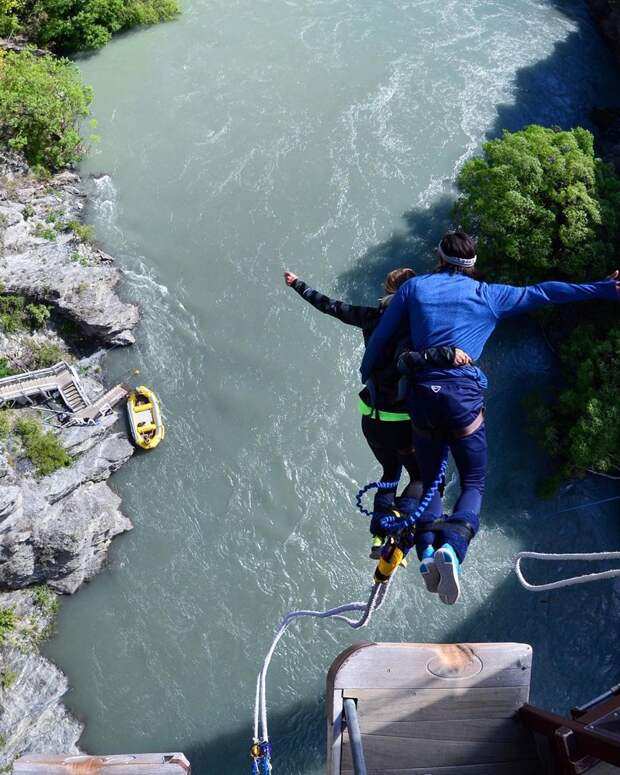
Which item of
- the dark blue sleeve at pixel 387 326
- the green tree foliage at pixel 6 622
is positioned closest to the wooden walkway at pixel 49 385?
the green tree foliage at pixel 6 622

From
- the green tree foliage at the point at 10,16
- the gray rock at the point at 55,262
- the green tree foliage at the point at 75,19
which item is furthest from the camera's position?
the green tree foliage at the point at 75,19

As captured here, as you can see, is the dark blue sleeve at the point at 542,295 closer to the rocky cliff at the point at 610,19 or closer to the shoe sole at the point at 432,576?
the shoe sole at the point at 432,576

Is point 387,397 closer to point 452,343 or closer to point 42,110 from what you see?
point 452,343

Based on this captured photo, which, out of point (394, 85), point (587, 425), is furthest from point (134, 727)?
point (394, 85)

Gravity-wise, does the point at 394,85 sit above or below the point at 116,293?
above

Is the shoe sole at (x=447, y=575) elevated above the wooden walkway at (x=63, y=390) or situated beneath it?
elevated above

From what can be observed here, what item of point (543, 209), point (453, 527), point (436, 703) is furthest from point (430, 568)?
point (543, 209)

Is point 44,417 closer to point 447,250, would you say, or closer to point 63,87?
point 63,87
